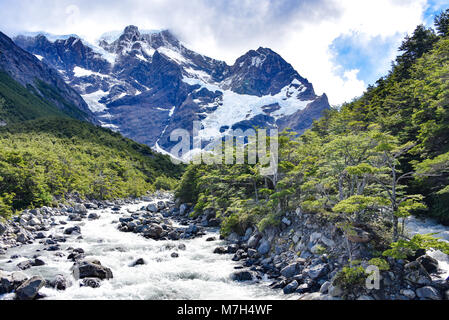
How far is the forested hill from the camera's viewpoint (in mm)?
11229

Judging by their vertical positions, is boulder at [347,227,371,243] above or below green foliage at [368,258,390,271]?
above

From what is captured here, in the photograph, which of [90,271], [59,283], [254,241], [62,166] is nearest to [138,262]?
[90,271]

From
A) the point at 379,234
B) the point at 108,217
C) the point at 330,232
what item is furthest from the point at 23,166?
the point at 379,234

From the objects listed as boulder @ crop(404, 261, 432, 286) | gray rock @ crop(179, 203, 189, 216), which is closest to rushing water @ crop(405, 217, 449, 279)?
boulder @ crop(404, 261, 432, 286)

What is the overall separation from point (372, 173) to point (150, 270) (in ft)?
43.0

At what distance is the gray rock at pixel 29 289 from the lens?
402 inches

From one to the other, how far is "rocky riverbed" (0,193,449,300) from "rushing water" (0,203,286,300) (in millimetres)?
47

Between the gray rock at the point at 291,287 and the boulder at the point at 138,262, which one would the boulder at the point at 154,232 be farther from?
the gray rock at the point at 291,287

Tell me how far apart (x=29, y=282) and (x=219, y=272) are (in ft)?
29.1

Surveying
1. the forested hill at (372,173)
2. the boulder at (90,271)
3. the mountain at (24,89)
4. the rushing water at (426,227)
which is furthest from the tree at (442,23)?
the mountain at (24,89)

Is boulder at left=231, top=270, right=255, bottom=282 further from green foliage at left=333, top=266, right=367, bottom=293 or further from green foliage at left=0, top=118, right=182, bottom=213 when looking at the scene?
green foliage at left=0, top=118, right=182, bottom=213

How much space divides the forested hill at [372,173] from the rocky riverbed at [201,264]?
3.82 ft

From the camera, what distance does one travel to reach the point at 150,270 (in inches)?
575
